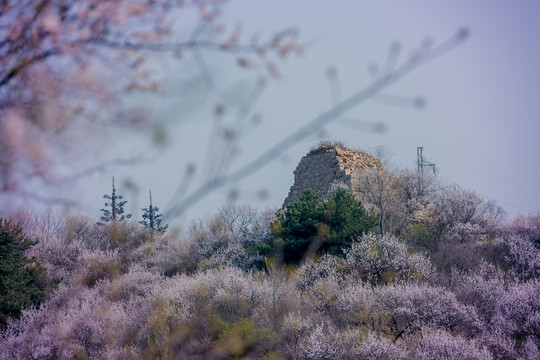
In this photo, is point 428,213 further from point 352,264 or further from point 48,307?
point 48,307

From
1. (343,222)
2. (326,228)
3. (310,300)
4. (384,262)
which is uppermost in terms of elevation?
(343,222)

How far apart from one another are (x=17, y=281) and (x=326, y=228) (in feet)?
30.0

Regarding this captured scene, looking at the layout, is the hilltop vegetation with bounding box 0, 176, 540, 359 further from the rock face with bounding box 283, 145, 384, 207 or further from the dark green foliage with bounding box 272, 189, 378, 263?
the rock face with bounding box 283, 145, 384, 207

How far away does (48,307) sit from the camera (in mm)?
11398

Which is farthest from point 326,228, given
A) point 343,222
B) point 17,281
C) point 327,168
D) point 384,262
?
point 17,281

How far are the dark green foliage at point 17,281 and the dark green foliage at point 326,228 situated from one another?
289 inches

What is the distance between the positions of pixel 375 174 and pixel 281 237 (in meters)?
5.82

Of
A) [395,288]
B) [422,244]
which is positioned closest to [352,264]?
[395,288]

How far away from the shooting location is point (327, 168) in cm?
1972

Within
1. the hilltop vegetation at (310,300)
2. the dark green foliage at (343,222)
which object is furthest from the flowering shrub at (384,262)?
the dark green foliage at (343,222)

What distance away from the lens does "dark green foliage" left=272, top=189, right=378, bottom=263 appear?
1435 cm

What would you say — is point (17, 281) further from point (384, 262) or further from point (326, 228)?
point (384, 262)

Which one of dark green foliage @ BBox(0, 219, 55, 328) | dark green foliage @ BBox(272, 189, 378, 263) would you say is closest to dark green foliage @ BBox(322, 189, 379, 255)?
dark green foliage @ BBox(272, 189, 378, 263)

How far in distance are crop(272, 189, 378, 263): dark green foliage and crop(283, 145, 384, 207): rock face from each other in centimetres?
369
